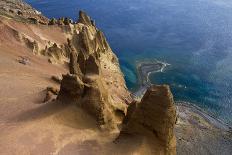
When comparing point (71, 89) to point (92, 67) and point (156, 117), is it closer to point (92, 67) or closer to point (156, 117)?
point (92, 67)

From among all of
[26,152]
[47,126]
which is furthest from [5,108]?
[26,152]

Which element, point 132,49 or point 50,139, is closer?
point 50,139

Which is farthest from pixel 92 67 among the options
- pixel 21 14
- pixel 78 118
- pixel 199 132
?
pixel 21 14

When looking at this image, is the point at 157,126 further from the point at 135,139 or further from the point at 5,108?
the point at 5,108

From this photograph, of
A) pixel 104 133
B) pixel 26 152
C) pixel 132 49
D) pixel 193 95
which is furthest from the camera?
pixel 132 49

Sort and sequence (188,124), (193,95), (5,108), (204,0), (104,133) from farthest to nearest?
(204,0)
(193,95)
(188,124)
(5,108)
(104,133)

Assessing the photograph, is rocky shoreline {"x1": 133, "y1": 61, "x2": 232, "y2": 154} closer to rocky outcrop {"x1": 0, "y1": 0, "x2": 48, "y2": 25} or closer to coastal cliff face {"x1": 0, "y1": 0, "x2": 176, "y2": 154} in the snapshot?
coastal cliff face {"x1": 0, "y1": 0, "x2": 176, "y2": 154}

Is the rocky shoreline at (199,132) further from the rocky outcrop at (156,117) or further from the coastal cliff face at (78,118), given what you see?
the rocky outcrop at (156,117)
